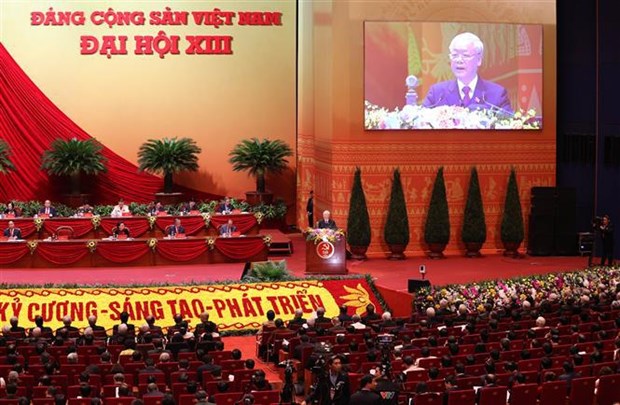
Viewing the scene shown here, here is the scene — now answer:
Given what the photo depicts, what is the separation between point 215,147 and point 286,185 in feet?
8.11

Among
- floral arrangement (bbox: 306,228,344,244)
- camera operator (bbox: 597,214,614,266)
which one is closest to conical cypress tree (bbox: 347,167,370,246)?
floral arrangement (bbox: 306,228,344,244)

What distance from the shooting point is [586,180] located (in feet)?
102

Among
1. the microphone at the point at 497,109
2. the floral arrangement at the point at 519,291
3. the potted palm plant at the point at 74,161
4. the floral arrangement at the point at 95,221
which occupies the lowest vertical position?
the floral arrangement at the point at 519,291

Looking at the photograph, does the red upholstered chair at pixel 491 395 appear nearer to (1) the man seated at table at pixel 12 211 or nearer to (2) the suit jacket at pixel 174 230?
(2) the suit jacket at pixel 174 230

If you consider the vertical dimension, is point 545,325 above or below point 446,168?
below

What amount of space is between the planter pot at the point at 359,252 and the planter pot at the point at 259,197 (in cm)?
505

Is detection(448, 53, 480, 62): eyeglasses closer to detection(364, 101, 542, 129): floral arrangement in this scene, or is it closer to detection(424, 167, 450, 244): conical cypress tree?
detection(364, 101, 542, 129): floral arrangement

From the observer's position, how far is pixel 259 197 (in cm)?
3450

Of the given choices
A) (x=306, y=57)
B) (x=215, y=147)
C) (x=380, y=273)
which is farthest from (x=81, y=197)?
(x=380, y=273)

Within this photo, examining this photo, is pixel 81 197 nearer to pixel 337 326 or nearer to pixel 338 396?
pixel 337 326

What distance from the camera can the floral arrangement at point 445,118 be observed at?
3034cm

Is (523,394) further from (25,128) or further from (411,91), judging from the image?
(25,128)

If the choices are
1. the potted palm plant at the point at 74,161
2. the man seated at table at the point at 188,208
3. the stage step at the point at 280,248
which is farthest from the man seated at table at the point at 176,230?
the potted palm plant at the point at 74,161

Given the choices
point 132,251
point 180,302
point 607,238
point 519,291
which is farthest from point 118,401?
point 607,238
